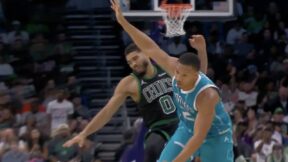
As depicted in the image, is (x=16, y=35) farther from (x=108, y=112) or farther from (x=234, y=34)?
(x=108, y=112)

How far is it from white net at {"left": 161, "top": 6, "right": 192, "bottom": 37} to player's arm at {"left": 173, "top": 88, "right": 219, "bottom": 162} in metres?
2.19

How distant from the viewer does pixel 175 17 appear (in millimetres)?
11227

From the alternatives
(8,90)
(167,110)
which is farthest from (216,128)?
(8,90)

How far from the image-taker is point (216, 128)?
29.8 feet

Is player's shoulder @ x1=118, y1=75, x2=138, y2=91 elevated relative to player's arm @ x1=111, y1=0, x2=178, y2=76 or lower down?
lower down

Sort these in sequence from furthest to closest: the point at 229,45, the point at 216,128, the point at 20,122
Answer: the point at 229,45, the point at 20,122, the point at 216,128

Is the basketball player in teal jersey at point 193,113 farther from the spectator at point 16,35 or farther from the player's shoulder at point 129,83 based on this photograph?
the spectator at point 16,35

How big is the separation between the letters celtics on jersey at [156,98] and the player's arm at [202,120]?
1325mm

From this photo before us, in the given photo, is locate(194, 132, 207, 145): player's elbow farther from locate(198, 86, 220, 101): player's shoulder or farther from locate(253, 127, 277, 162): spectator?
locate(253, 127, 277, 162): spectator

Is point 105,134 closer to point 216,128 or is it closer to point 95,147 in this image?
point 95,147

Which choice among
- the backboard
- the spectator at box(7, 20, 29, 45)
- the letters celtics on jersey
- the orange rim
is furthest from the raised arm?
the spectator at box(7, 20, 29, 45)

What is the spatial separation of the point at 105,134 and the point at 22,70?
201 centimetres

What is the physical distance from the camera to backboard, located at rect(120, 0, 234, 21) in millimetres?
12305

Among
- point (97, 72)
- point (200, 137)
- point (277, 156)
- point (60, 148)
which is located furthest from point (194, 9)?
point (97, 72)
